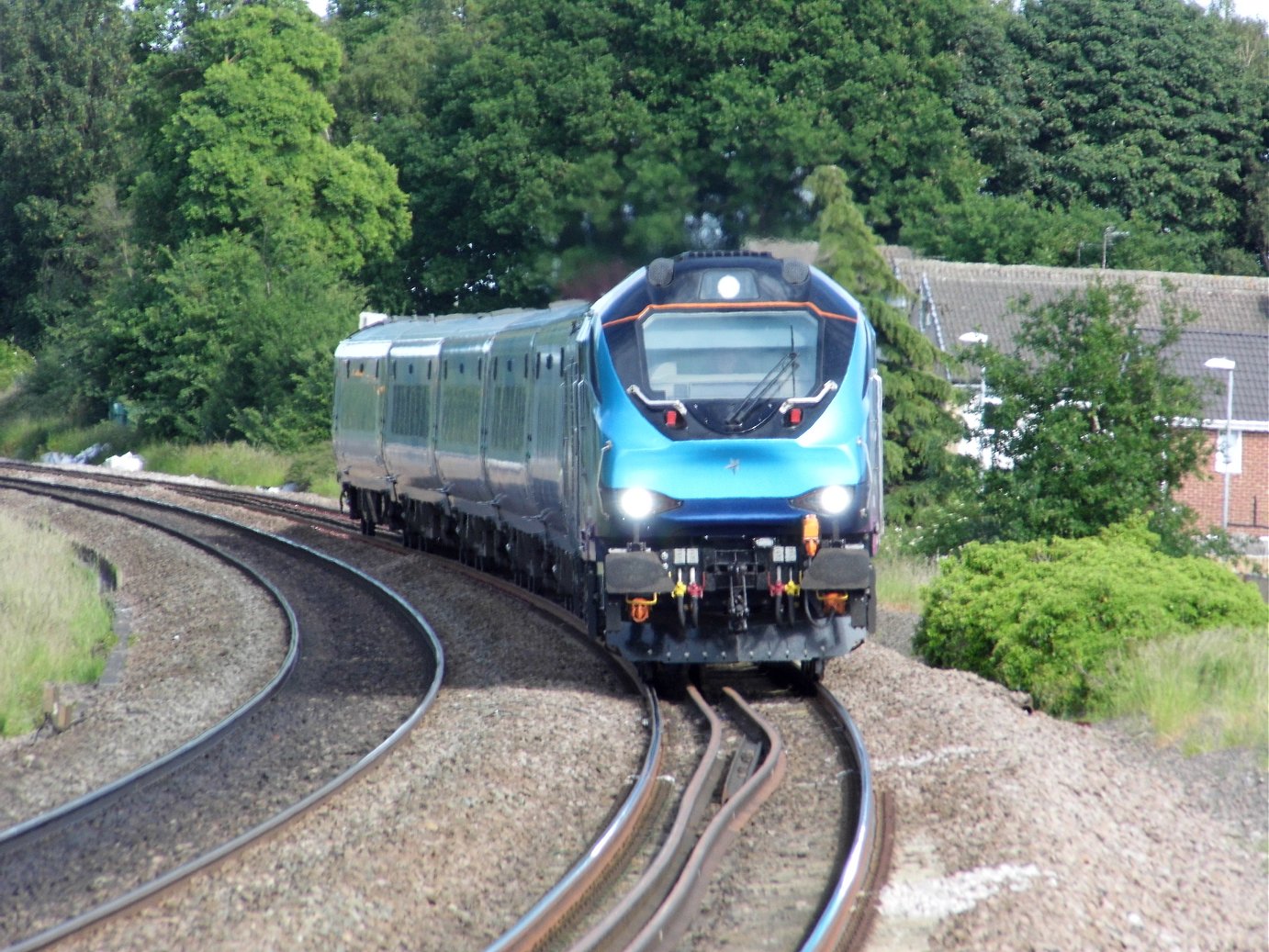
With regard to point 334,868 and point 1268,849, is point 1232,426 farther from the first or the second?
point 334,868

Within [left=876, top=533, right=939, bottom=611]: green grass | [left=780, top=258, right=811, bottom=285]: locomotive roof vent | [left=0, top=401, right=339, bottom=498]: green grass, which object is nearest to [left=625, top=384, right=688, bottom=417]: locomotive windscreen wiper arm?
[left=780, top=258, right=811, bottom=285]: locomotive roof vent

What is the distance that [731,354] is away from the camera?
1180cm

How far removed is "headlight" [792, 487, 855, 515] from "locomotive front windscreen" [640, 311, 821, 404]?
2.32 feet

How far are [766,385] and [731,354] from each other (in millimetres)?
347

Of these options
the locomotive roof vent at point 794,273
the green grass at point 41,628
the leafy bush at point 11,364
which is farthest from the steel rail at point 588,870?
the leafy bush at point 11,364

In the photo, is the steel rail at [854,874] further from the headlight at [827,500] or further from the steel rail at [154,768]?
the steel rail at [154,768]

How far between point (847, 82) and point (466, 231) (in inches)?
519

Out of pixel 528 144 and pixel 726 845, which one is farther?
pixel 528 144

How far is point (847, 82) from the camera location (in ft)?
147

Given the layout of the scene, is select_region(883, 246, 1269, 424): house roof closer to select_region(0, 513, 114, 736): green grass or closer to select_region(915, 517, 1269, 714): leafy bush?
select_region(0, 513, 114, 736): green grass

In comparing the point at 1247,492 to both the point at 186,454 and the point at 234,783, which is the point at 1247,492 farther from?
the point at 234,783

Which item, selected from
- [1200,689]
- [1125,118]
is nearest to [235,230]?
[1125,118]

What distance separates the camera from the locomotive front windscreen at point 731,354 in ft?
38.3

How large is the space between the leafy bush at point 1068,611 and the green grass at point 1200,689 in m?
0.33
